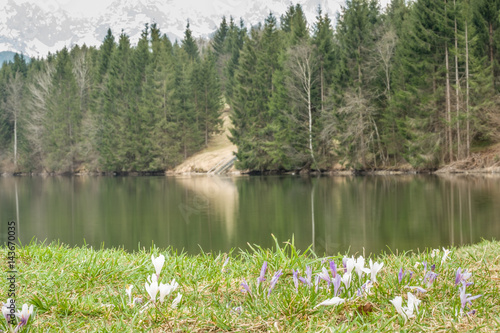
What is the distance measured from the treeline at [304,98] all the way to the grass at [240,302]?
106 feet

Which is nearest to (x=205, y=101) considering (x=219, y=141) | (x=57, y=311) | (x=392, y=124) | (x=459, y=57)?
(x=219, y=141)

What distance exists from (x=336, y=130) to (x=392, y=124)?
465cm

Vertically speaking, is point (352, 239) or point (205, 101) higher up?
point (205, 101)

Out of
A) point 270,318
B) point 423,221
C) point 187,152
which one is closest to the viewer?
point 270,318

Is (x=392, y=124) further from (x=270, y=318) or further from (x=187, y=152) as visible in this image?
(x=270, y=318)

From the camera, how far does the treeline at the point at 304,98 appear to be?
3388 cm

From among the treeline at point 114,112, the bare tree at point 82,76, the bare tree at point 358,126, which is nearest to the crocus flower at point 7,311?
the bare tree at point 358,126

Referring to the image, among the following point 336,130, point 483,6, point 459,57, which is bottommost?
point 336,130

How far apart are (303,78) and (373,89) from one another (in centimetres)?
632

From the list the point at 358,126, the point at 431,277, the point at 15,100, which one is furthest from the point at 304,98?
the point at 15,100

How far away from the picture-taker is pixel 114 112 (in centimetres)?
6331

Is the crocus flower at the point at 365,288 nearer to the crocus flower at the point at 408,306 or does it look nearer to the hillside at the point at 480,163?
the crocus flower at the point at 408,306

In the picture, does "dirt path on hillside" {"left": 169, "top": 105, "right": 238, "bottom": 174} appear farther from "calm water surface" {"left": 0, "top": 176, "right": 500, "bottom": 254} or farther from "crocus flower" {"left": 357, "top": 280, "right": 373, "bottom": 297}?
"crocus flower" {"left": 357, "top": 280, "right": 373, "bottom": 297}

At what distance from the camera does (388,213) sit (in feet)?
48.6
